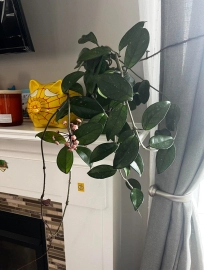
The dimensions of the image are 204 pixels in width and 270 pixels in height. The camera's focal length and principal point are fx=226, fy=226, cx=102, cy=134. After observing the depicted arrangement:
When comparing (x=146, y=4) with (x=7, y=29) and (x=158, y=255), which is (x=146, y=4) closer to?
(x=7, y=29)

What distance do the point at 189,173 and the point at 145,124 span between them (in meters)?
0.30

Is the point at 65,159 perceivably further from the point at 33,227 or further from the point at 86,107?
the point at 33,227

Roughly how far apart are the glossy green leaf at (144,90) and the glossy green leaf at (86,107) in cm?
20

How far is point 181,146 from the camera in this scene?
A: 74 cm

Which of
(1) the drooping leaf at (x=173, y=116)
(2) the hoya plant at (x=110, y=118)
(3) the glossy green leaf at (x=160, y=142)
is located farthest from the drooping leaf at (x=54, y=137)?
(1) the drooping leaf at (x=173, y=116)

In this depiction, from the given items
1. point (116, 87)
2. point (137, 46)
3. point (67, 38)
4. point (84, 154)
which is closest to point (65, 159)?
point (84, 154)

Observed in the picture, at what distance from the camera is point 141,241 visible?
1.06 metres

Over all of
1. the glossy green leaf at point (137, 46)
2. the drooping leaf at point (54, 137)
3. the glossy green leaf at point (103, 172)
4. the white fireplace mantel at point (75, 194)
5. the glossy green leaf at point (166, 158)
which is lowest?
the white fireplace mantel at point (75, 194)

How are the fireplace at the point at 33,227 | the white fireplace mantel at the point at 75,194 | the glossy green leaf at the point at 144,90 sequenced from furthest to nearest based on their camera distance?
the fireplace at the point at 33,227 < the white fireplace mantel at the point at 75,194 < the glossy green leaf at the point at 144,90

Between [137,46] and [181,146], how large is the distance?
365 millimetres

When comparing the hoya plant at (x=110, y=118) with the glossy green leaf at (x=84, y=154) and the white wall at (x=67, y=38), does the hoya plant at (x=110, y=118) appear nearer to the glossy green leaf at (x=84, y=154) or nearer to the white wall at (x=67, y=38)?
the glossy green leaf at (x=84, y=154)

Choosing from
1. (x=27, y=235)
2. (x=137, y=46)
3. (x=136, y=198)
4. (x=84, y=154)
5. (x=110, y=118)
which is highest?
(x=137, y=46)

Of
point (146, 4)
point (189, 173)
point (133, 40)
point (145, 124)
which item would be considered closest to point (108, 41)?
point (146, 4)

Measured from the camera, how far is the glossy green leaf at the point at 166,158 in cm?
64
